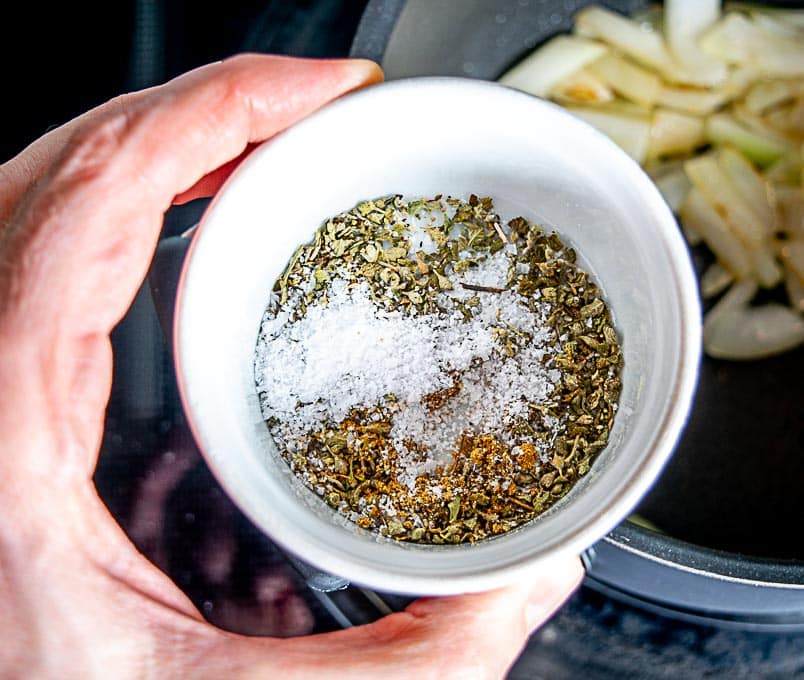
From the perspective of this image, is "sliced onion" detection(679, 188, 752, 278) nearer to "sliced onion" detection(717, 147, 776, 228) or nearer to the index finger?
"sliced onion" detection(717, 147, 776, 228)

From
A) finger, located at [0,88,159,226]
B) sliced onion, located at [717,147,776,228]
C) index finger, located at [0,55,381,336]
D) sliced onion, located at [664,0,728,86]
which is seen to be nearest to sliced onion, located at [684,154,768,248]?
sliced onion, located at [717,147,776,228]

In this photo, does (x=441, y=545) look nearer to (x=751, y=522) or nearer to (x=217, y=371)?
(x=217, y=371)

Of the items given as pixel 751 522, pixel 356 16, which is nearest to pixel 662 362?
pixel 751 522

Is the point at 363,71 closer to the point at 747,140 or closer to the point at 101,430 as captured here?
the point at 101,430

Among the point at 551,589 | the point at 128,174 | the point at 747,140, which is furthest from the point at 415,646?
the point at 747,140

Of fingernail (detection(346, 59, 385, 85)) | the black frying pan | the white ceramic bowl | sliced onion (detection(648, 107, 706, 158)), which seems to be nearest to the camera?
the white ceramic bowl

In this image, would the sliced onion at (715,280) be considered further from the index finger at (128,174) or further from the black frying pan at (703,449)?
the index finger at (128,174)
